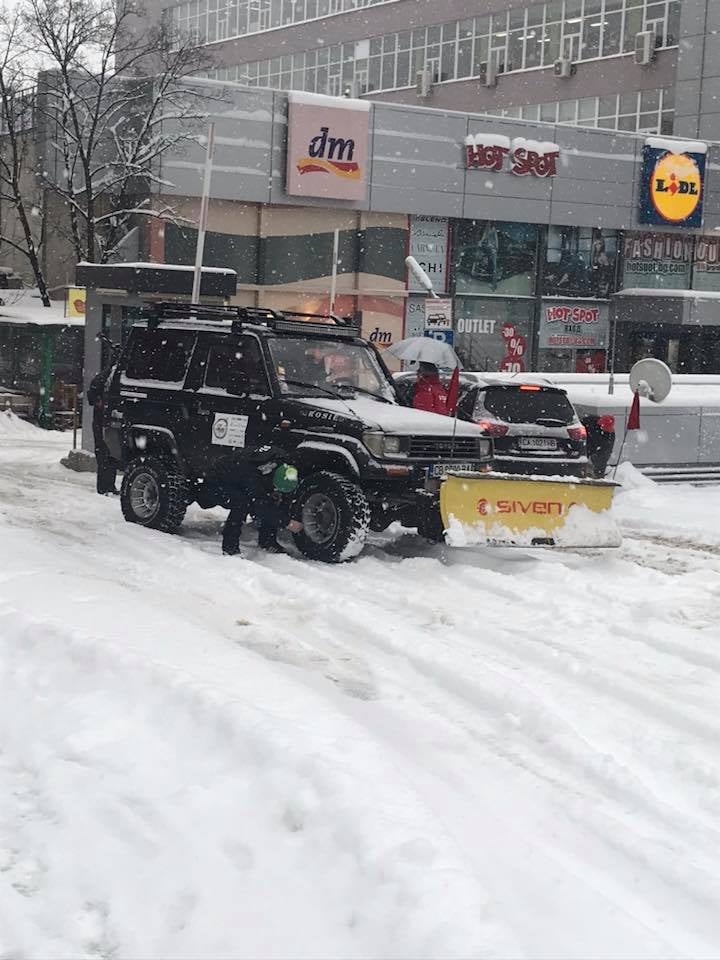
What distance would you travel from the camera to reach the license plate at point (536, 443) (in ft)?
47.2

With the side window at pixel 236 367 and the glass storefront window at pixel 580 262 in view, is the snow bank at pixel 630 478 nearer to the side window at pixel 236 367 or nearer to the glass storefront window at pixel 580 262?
the side window at pixel 236 367

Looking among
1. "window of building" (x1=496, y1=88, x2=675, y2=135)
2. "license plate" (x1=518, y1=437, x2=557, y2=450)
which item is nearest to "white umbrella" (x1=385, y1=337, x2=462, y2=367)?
"license plate" (x1=518, y1=437, x2=557, y2=450)

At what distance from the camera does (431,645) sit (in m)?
8.41

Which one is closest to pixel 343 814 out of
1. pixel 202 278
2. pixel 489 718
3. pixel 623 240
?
pixel 489 718

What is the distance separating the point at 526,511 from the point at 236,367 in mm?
3026

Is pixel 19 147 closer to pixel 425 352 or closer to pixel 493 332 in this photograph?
pixel 493 332

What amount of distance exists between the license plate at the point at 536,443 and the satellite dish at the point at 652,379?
333 cm

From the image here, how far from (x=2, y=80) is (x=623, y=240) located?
17363mm

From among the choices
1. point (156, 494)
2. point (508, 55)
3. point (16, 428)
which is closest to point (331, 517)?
point (156, 494)

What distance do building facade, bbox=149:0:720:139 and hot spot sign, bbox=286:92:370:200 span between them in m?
10.2

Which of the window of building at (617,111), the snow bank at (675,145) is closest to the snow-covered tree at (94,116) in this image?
the snow bank at (675,145)

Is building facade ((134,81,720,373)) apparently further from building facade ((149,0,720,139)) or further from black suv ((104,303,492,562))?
black suv ((104,303,492,562))

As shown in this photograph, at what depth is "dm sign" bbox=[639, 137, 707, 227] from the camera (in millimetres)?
38438

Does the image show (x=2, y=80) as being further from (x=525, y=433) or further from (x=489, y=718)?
(x=489, y=718)
